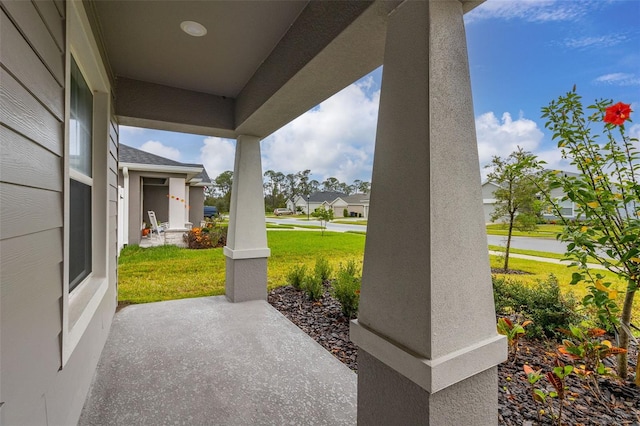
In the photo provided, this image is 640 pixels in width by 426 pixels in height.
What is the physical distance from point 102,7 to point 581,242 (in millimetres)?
3803

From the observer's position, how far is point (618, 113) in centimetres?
178

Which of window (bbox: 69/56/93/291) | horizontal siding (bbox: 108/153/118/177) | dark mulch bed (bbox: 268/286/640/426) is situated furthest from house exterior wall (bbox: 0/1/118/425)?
dark mulch bed (bbox: 268/286/640/426)

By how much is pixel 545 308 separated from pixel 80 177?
4179 millimetres

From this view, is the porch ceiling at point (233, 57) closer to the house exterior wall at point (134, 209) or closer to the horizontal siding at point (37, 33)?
the horizontal siding at point (37, 33)

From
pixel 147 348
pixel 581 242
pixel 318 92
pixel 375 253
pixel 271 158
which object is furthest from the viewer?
pixel 271 158

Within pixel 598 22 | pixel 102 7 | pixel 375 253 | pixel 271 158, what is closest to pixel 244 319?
pixel 375 253

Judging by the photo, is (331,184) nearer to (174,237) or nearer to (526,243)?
(174,237)

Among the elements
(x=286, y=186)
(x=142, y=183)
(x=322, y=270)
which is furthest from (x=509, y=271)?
(x=286, y=186)

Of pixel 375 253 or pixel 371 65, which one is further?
pixel 371 65

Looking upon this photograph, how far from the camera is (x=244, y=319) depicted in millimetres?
3674

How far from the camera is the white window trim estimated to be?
62.5 inches

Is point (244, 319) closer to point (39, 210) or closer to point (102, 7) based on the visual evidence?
point (39, 210)

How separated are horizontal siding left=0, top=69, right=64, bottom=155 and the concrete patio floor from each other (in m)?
1.77

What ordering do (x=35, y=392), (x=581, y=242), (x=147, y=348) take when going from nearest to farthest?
(x=35, y=392) → (x=581, y=242) → (x=147, y=348)
